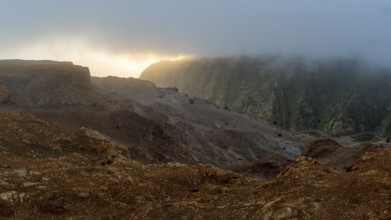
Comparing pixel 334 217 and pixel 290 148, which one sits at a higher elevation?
pixel 334 217

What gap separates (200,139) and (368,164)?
216ft

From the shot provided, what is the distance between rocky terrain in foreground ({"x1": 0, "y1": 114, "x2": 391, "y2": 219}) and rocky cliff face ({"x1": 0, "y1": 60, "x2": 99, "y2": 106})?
68303 mm

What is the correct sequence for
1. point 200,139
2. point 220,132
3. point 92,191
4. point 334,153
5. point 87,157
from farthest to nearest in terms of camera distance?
1. point 220,132
2. point 200,139
3. point 334,153
4. point 87,157
5. point 92,191

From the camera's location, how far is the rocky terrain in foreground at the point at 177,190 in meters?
16.9

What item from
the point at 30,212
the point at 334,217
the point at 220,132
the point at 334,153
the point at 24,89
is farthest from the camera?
the point at 220,132

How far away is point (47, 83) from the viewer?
9625 centimetres

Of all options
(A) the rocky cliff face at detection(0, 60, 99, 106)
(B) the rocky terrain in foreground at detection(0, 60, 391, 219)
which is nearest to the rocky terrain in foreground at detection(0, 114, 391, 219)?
(B) the rocky terrain in foreground at detection(0, 60, 391, 219)

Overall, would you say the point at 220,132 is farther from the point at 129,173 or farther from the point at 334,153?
the point at 129,173

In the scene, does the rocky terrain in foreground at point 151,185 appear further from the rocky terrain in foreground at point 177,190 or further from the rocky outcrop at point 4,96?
the rocky outcrop at point 4,96

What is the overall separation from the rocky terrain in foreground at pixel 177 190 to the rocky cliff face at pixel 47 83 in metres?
68.3

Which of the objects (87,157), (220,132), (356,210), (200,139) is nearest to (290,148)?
(220,132)

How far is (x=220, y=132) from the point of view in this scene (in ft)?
337

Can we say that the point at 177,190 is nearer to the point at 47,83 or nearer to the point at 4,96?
the point at 4,96

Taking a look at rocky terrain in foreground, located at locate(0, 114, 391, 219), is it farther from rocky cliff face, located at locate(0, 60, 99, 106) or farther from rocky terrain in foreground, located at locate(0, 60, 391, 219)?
rocky cliff face, located at locate(0, 60, 99, 106)
